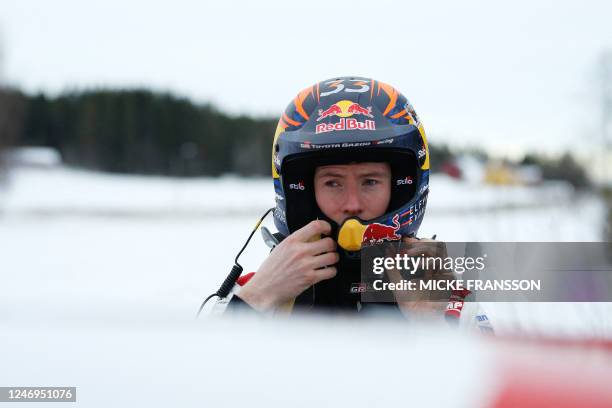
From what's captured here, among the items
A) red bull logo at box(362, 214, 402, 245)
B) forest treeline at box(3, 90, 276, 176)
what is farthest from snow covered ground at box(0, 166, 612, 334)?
forest treeline at box(3, 90, 276, 176)

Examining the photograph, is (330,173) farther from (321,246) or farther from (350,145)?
(321,246)

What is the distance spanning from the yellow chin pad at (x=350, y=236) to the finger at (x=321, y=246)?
0.04m

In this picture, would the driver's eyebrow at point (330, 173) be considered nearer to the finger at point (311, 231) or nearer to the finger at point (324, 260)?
the finger at point (311, 231)

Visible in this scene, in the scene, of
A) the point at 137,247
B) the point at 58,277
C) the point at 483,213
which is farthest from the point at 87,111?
the point at 483,213

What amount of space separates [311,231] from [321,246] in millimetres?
73

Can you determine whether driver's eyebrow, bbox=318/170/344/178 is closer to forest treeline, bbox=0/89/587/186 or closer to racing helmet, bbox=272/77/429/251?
racing helmet, bbox=272/77/429/251

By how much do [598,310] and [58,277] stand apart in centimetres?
1159

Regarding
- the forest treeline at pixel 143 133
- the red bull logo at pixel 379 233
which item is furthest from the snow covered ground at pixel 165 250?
the forest treeline at pixel 143 133

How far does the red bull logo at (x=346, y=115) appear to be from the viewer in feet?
8.82

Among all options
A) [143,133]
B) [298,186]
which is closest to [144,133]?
[143,133]

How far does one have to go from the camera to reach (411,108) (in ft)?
9.89

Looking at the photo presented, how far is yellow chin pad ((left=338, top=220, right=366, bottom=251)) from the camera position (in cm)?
234

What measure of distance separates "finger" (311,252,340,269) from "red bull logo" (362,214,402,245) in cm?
14

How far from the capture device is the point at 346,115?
2.75 metres
